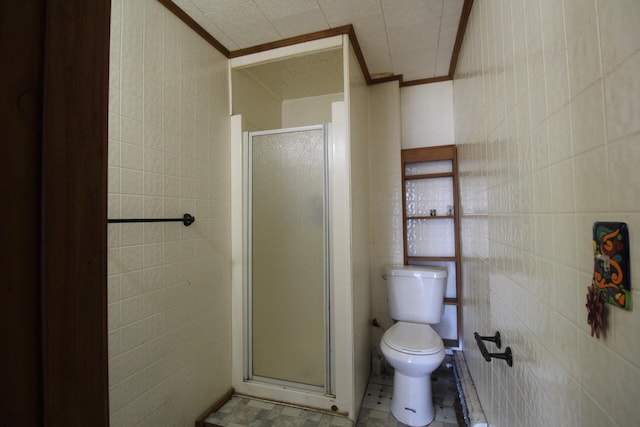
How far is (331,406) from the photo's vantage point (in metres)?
1.55

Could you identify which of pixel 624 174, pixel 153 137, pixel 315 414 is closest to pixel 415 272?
pixel 315 414

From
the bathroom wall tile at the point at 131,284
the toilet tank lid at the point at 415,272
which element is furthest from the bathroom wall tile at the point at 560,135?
the bathroom wall tile at the point at 131,284

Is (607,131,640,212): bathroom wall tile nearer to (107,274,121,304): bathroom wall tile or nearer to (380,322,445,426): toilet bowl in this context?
(380,322,445,426): toilet bowl

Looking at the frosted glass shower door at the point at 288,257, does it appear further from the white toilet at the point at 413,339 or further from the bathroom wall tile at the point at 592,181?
the bathroom wall tile at the point at 592,181

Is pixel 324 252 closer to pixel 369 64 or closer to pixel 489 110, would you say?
pixel 489 110

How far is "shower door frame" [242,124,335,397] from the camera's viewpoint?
1.62 meters

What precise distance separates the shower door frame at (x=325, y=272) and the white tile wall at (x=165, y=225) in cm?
12

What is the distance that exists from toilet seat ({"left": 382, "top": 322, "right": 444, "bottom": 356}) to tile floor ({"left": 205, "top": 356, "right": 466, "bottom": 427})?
379 mm

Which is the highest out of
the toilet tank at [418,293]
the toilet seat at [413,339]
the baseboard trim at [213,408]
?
the toilet tank at [418,293]

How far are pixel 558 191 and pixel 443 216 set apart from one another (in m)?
1.46

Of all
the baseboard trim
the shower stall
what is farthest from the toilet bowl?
the baseboard trim

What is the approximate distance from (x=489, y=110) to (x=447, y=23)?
31.7 inches

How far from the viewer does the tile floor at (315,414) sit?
58.1 inches

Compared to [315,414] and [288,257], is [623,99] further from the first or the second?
[315,414]
